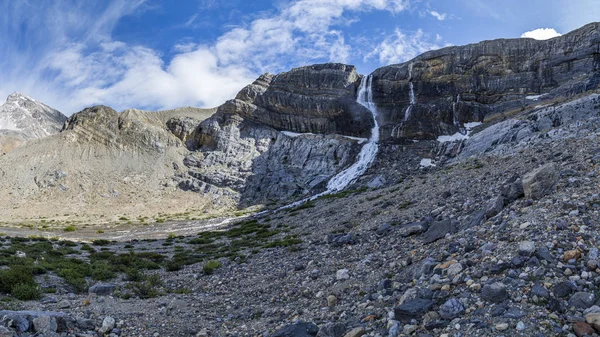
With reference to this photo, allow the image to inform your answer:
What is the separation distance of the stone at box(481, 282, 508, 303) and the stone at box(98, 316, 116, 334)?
31.7ft

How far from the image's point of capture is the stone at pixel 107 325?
389 inches

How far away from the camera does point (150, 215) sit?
79375 millimetres

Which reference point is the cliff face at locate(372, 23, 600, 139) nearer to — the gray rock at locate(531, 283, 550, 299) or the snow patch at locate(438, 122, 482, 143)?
the snow patch at locate(438, 122, 482, 143)

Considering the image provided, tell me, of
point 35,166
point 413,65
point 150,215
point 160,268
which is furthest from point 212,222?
point 413,65

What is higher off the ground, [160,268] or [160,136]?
[160,136]

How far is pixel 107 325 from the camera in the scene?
9992 mm

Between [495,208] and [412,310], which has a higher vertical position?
[495,208]

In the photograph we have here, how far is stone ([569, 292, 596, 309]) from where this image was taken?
6199 mm

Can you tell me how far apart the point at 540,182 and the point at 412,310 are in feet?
27.9

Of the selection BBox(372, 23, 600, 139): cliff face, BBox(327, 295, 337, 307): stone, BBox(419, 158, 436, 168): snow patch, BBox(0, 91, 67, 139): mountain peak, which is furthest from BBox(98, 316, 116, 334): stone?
BBox(0, 91, 67, 139): mountain peak

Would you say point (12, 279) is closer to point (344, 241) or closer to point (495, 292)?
point (344, 241)

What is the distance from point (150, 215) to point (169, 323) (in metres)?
74.5

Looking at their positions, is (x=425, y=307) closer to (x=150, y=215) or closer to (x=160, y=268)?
(x=160, y=268)

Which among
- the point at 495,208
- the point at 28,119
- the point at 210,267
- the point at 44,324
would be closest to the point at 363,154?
the point at 210,267
